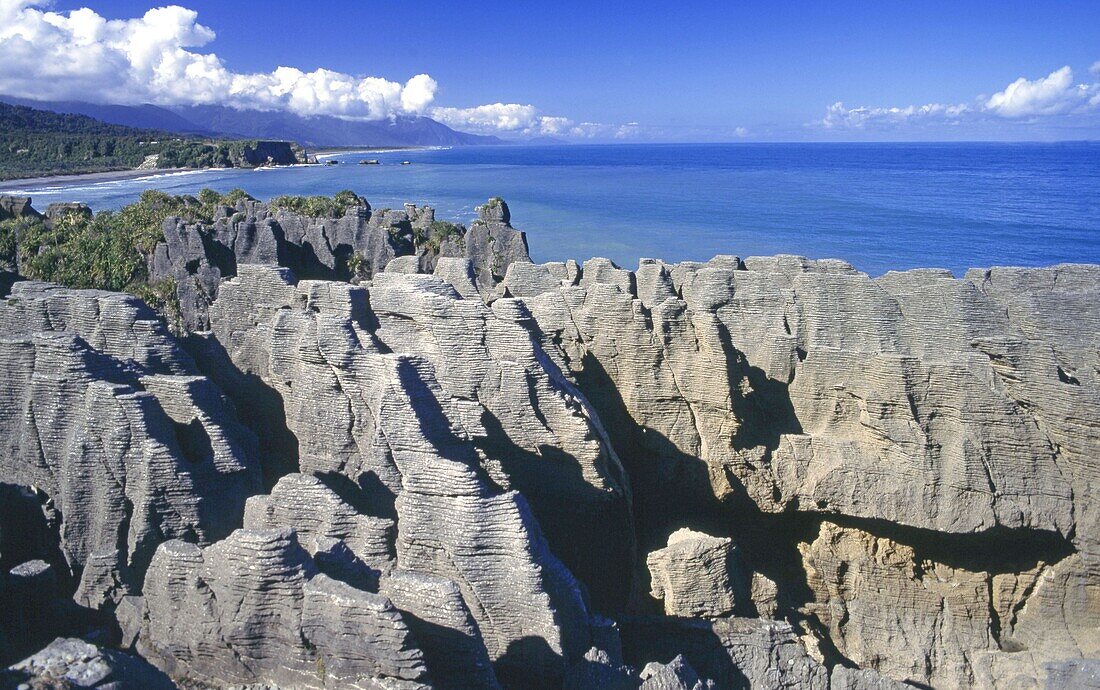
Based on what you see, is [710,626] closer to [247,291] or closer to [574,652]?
[574,652]

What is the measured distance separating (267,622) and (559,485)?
4.42 metres

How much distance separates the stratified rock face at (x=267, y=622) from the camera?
18.8 feet

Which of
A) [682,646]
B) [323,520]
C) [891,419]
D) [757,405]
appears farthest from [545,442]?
[891,419]

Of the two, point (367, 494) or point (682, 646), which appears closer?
point (682, 646)

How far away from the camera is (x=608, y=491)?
9.91 m

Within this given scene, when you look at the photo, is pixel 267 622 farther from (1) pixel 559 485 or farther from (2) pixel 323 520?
(1) pixel 559 485

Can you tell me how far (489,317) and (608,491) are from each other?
285cm

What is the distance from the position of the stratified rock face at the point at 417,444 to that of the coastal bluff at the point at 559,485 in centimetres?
4

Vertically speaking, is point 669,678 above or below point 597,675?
below

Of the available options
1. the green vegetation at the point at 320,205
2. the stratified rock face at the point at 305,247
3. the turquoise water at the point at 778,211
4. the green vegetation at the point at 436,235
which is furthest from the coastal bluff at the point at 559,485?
the turquoise water at the point at 778,211

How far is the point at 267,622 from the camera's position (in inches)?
249

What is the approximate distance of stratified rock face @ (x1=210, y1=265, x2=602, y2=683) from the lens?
7242mm

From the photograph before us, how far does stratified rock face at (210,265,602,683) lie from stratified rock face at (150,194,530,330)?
24.0 ft

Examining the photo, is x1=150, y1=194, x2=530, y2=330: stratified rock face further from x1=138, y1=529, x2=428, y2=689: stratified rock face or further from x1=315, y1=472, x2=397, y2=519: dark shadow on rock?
x1=138, y1=529, x2=428, y2=689: stratified rock face
